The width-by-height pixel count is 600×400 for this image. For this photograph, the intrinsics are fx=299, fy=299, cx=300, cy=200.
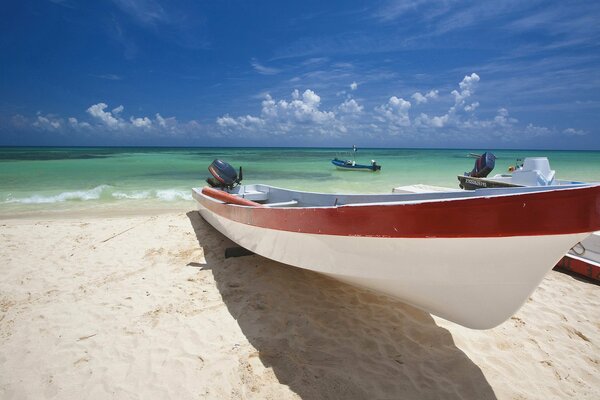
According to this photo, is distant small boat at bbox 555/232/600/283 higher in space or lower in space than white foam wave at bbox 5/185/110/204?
higher

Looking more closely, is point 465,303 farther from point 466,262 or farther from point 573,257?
point 573,257

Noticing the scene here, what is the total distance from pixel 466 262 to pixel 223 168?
6402 millimetres

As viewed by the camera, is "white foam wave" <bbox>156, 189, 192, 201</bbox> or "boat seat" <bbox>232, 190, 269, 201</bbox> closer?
"boat seat" <bbox>232, 190, 269, 201</bbox>

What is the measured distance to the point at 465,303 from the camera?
2459 millimetres

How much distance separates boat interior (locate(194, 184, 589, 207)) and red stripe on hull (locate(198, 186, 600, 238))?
0.10 meters

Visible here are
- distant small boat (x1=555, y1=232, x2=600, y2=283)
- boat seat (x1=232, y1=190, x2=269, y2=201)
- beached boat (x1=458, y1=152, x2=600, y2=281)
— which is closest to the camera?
distant small boat (x1=555, y1=232, x2=600, y2=283)

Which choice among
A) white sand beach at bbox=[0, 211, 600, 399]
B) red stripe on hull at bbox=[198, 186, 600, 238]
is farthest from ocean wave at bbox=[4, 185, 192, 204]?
red stripe on hull at bbox=[198, 186, 600, 238]

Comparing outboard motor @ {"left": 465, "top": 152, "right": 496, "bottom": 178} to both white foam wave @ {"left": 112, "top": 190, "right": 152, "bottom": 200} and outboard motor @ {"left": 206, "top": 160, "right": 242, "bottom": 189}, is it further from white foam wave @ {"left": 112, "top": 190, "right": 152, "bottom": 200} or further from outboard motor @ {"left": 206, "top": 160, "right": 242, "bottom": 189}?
white foam wave @ {"left": 112, "top": 190, "right": 152, "bottom": 200}

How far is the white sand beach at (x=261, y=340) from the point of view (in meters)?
2.63

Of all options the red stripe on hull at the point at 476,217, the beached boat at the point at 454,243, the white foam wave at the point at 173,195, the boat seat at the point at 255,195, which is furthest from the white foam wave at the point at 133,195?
the red stripe on hull at the point at 476,217

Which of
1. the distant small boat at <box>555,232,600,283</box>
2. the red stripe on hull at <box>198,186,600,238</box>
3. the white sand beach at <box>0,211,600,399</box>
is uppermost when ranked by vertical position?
the red stripe on hull at <box>198,186,600,238</box>

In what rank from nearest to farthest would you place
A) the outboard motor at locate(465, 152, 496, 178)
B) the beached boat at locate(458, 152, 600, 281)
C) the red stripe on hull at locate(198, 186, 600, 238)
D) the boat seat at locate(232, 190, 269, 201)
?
1. the red stripe on hull at locate(198, 186, 600, 238)
2. the beached boat at locate(458, 152, 600, 281)
3. the boat seat at locate(232, 190, 269, 201)
4. the outboard motor at locate(465, 152, 496, 178)

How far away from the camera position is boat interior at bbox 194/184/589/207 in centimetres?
293

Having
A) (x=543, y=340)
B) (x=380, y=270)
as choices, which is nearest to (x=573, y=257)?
(x=543, y=340)
